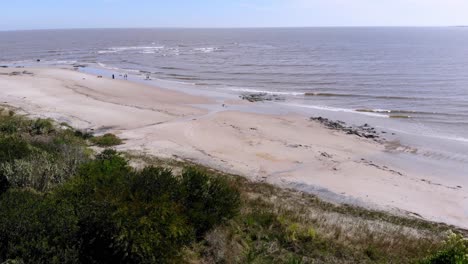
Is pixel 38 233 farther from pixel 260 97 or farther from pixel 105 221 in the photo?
pixel 260 97

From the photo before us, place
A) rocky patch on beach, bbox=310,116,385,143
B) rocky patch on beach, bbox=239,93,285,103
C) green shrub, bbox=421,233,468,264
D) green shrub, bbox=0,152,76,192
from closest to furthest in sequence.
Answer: green shrub, bbox=421,233,468,264 → green shrub, bbox=0,152,76,192 → rocky patch on beach, bbox=310,116,385,143 → rocky patch on beach, bbox=239,93,285,103

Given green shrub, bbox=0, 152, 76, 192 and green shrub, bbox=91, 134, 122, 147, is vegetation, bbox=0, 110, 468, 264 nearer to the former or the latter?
green shrub, bbox=0, 152, 76, 192

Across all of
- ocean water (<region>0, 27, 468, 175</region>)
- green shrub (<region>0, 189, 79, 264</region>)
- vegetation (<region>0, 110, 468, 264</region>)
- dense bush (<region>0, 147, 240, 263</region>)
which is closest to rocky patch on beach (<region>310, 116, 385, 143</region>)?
ocean water (<region>0, 27, 468, 175</region>)

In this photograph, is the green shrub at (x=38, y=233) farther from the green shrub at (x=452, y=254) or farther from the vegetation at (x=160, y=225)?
the green shrub at (x=452, y=254)

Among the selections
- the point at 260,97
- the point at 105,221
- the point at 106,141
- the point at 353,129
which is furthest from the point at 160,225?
the point at 260,97

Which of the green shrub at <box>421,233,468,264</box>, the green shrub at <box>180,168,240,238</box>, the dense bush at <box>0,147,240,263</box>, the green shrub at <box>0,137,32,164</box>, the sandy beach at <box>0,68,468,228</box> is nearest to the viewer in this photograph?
the dense bush at <box>0,147,240,263</box>

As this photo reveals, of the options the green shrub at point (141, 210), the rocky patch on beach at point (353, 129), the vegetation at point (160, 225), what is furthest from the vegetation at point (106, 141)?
the rocky patch on beach at point (353, 129)

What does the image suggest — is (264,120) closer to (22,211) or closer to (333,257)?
(333,257)
